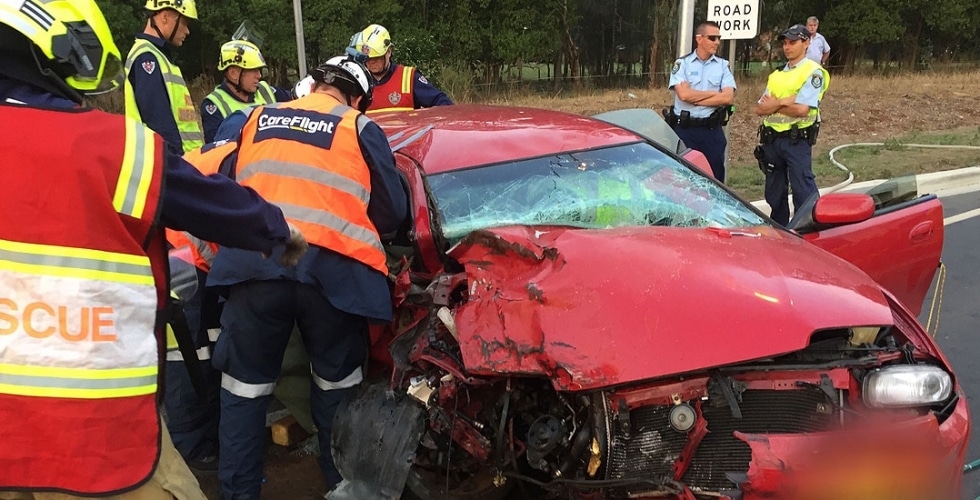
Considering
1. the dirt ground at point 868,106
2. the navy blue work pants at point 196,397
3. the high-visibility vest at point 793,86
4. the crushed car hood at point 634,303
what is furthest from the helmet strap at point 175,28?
the dirt ground at point 868,106

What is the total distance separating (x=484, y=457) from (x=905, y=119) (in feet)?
54.2

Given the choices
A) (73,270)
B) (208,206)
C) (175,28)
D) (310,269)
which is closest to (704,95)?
(175,28)

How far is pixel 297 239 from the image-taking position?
6.37 ft

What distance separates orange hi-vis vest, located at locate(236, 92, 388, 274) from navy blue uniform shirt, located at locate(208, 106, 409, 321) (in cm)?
3

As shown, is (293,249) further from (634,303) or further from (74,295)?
(634,303)

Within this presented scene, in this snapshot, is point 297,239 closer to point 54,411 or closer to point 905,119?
point 54,411

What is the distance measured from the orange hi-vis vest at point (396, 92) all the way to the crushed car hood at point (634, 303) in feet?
10.5

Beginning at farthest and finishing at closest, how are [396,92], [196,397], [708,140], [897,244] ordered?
1. [708,140]
2. [396,92]
3. [897,244]
4. [196,397]

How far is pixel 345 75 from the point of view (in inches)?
107

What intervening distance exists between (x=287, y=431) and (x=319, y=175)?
1317 mm

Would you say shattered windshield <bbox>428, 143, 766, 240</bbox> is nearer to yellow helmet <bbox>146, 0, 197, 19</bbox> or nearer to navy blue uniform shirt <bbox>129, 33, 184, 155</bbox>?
navy blue uniform shirt <bbox>129, 33, 184, 155</bbox>

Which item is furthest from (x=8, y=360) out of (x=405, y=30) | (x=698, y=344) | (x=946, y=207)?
(x=405, y=30)

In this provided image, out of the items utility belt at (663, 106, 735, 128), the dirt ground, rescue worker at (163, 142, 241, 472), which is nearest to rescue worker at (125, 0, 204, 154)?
rescue worker at (163, 142, 241, 472)

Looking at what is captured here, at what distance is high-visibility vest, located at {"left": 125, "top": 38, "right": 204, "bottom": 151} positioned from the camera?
14.6ft
